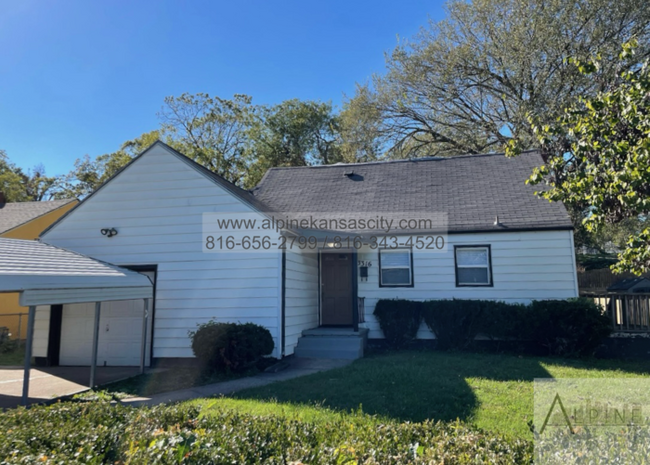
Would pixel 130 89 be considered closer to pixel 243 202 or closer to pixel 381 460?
pixel 243 202

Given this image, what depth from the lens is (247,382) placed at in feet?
25.6

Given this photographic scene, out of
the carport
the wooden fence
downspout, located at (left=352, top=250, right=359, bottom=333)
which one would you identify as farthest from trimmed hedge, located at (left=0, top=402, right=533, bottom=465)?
the wooden fence

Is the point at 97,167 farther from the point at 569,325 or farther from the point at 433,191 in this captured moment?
the point at 569,325

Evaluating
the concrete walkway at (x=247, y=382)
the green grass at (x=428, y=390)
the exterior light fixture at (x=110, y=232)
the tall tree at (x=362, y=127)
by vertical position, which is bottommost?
the concrete walkway at (x=247, y=382)

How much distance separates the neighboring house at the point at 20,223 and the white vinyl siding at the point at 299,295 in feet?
37.3

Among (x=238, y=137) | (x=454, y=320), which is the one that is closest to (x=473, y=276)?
(x=454, y=320)

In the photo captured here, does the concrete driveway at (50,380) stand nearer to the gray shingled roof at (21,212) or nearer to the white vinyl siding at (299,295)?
the white vinyl siding at (299,295)

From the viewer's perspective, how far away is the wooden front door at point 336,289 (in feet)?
39.8

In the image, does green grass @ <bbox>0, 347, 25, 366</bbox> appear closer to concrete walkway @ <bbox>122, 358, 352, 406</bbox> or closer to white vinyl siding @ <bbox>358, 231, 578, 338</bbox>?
concrete walkway @ <bbox>122, 358, 352, 406</bbox>

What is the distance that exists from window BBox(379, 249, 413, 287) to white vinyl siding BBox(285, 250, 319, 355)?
1.95 meters

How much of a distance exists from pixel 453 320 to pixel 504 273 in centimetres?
191

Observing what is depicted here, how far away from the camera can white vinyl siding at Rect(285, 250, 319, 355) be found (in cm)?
987

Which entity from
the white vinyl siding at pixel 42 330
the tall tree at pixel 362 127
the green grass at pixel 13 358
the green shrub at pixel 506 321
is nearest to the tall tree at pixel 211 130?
the tall tree at pixel 362 127

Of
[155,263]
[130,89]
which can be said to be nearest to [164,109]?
[130,89]
